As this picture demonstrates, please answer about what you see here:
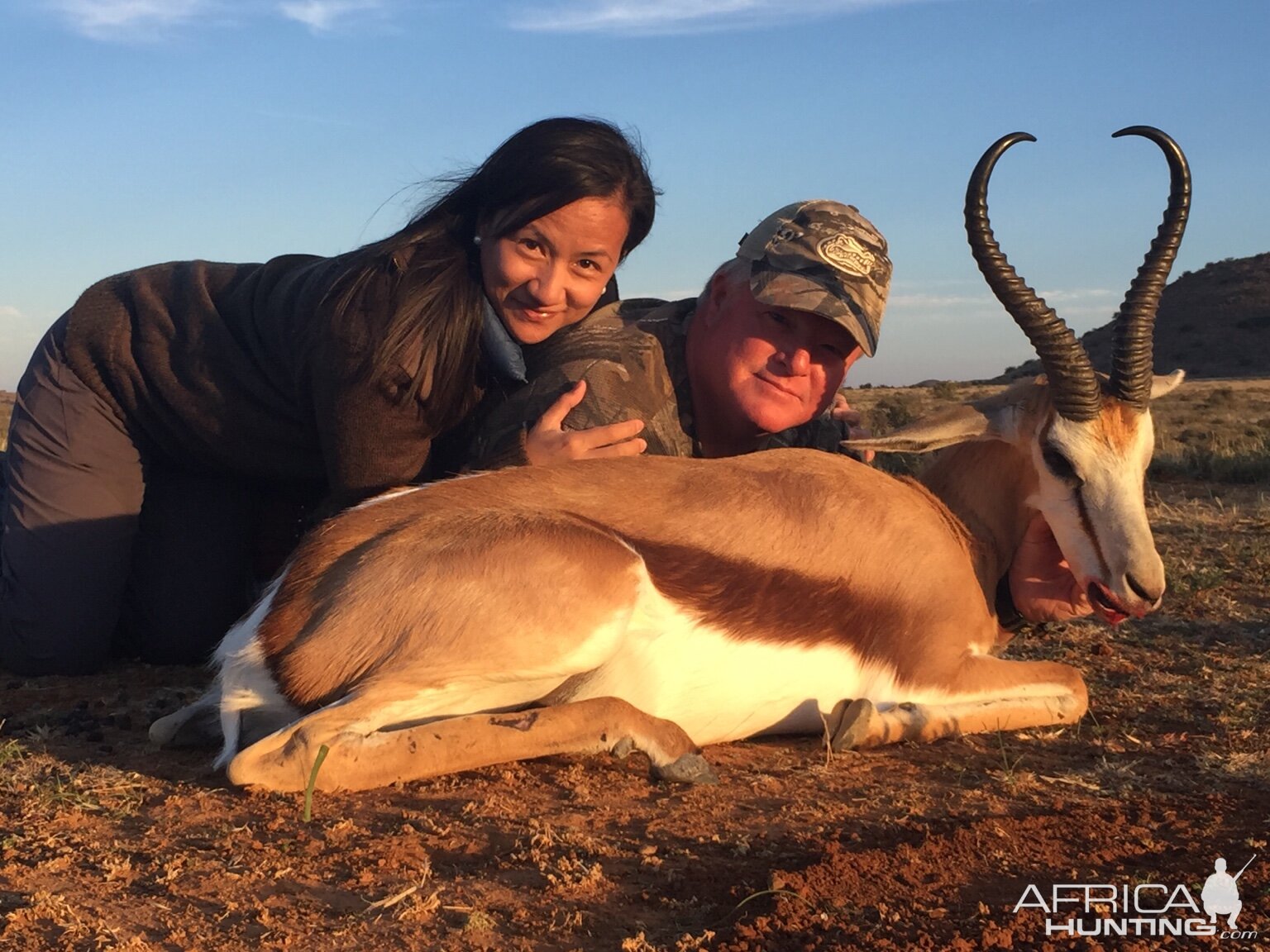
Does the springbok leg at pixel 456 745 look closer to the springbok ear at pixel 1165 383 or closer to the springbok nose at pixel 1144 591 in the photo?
the springbok nose at pixel 1144 591

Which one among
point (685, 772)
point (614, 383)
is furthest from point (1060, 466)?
point (685, 772)

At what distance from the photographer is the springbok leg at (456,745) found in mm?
3494

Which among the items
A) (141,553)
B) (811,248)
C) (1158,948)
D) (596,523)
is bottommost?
(141,553)

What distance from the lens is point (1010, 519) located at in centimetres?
509

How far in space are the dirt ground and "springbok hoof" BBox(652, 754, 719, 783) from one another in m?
0.07

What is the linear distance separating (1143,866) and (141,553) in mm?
4971

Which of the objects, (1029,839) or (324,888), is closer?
(324,888)

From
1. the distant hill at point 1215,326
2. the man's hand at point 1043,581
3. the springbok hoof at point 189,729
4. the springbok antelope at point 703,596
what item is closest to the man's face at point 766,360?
the springbok antelope at point 703,596

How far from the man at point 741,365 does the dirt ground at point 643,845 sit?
3.92 ft

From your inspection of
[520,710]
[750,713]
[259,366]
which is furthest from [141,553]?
[750,713]

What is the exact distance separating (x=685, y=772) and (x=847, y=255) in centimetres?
248

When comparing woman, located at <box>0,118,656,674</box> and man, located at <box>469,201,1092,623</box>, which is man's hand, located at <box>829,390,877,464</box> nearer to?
man, located at <box>469,201,1092,623</box>

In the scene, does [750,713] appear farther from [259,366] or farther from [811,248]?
[259,366]

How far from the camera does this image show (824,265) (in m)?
5.11
